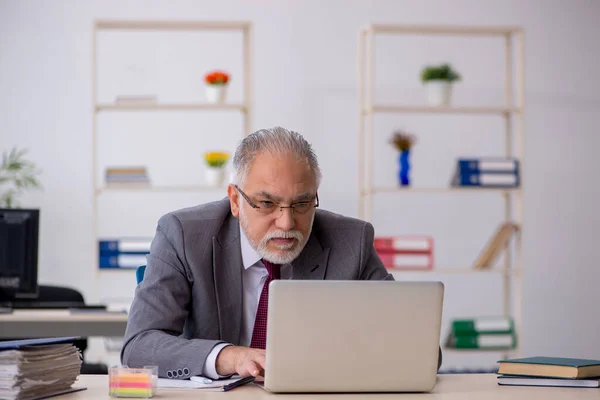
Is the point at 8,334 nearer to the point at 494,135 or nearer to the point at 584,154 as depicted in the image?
the point at 494,135

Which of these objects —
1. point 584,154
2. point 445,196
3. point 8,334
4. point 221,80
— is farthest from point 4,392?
point 584,154

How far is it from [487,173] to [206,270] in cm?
301

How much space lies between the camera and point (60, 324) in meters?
3.64

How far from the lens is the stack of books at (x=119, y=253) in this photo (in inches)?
186

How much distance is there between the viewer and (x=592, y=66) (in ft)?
19.0

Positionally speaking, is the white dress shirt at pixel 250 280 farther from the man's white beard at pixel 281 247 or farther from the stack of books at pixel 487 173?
the stack of books at pixel 487 173

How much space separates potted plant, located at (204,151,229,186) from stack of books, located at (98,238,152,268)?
49cm

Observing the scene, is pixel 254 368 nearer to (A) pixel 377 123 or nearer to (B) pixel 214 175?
(B) pixel 214 175

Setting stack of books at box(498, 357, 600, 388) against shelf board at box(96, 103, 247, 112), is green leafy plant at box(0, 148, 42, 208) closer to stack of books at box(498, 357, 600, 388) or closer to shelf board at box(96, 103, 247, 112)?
shelf board at box(96, 103, 247, 112)

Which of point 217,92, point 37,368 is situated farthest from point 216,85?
point 37,368

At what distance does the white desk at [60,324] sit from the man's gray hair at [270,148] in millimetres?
1637

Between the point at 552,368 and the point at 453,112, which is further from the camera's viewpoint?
the point at 453,112

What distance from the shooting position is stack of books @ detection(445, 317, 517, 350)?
4891mm

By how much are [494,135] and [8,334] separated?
328cm
